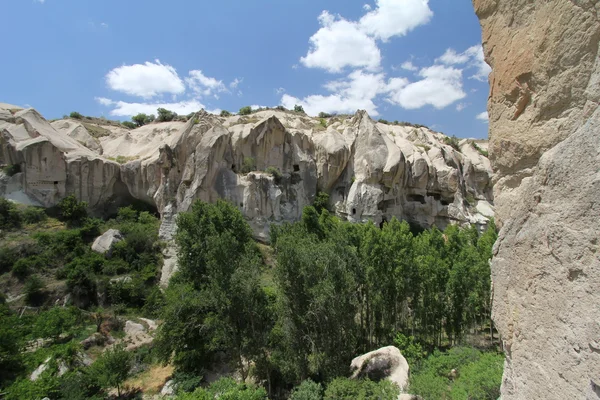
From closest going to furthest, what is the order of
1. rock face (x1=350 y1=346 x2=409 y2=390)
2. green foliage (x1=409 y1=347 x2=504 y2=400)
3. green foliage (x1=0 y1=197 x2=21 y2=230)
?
green foliage (x1=409 y1=347 x2=504 y2=400) → rock face (x1=350 y1=346 x2=409 y2=390) → green foliage (x1=0 y1=197 x2=21 y2=230)

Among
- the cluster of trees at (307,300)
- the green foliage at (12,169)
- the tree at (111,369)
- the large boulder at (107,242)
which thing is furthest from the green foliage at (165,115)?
the tree at (111,369)

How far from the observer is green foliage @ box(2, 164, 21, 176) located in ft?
88.6

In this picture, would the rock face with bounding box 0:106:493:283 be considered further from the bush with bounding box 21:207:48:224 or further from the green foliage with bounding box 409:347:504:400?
the green foliage with bounding box 409:347:504:400

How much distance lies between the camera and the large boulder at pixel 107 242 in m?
23.7

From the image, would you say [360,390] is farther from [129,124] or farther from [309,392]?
[129,124]

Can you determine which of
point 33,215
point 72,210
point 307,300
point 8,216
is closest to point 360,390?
point 307,300

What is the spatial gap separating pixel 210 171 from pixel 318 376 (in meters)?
20.4

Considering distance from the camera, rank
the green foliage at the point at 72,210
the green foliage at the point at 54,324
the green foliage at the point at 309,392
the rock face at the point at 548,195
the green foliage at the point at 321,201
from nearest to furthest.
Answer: the rock face at the point at 548,195
the green foliage at the point at 309,392
the green foliage at the point at 54,324
the green foliage at the point at 72,210
the green foliage at the point at 321,201

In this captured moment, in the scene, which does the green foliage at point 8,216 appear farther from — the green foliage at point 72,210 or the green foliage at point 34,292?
the green foliage at point 34,292

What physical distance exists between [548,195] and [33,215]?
33.4 metres

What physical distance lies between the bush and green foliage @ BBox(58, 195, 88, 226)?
134 centimetres

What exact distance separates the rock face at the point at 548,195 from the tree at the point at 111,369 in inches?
575

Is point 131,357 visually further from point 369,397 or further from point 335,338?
point 369,397

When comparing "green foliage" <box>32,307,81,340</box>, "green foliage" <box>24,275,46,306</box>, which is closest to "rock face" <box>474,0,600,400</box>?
"green foliage" <box>32,307,81,340</box>
